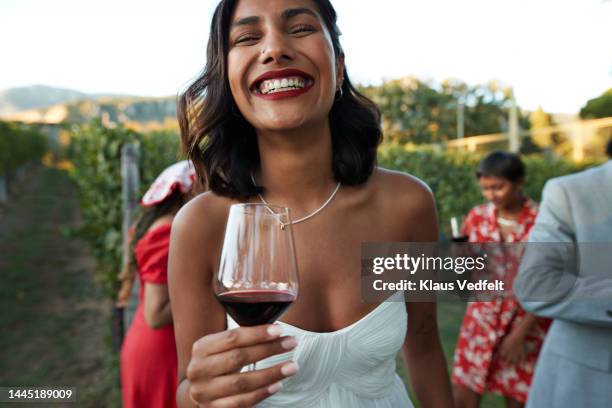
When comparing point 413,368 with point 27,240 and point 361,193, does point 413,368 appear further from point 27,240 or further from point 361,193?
point 27,240

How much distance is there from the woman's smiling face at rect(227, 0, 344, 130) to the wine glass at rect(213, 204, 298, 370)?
0.46 meters

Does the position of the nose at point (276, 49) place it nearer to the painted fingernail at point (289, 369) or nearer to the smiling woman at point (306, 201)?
the smiling woman at point (306, 201)

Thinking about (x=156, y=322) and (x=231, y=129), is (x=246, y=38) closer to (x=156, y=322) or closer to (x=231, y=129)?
(x=231, y=129)

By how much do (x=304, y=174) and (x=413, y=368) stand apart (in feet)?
Result: 2.64

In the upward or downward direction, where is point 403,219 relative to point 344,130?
downward

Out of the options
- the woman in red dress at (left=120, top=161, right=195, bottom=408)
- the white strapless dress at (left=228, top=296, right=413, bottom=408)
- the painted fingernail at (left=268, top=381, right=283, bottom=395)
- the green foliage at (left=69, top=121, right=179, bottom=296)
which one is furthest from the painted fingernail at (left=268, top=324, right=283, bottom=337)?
the green foliage at (left=69, top=121, right=179, bottom=296)

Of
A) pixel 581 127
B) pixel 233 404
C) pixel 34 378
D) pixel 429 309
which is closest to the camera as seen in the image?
pixel 233 404

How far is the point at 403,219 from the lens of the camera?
191cm

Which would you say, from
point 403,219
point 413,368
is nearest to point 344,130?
point 403,219

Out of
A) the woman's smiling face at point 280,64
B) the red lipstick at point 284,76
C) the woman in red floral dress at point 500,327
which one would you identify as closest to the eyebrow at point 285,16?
the woman's smiling face at point 280,64

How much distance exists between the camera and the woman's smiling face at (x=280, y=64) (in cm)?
158

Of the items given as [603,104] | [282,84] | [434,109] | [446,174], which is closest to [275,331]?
[282,84]

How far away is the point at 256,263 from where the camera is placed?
47.1 inches

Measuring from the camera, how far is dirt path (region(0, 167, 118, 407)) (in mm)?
6391
